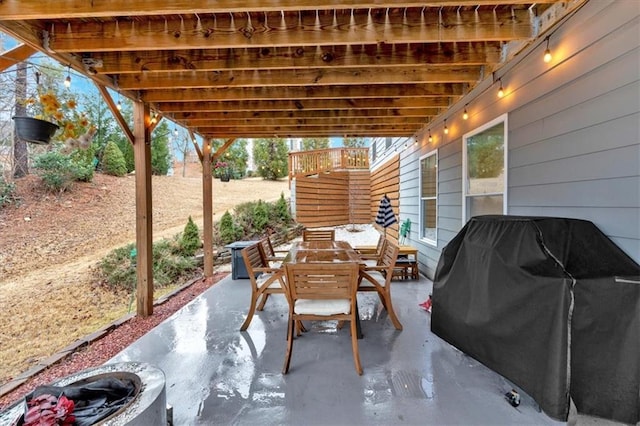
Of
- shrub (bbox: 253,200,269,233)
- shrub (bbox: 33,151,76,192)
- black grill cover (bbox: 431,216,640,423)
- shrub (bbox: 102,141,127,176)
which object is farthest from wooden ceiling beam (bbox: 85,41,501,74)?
shrub (bbox: 102,141,127,176)

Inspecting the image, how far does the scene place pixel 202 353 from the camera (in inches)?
102

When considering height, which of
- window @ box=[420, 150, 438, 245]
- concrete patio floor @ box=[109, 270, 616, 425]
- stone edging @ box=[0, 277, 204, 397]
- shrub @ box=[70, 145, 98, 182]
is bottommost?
stone edging @ box=[0, 277, 204, 397]

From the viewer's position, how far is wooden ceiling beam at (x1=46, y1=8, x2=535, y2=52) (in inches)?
93.2

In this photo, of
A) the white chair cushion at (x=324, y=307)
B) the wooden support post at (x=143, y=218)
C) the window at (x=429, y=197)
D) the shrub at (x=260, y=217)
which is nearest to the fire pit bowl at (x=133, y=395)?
the white chair cushion at (x=324, y=307)

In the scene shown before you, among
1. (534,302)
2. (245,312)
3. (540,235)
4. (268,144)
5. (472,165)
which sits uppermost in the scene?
(268,144)

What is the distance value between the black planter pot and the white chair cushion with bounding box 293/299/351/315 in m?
2.56

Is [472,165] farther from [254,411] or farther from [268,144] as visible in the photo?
[268,144]

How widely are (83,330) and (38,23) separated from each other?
330 cm

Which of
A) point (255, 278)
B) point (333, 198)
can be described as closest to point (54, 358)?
point (255, 278)

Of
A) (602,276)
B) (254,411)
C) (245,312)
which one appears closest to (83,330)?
(245,312)

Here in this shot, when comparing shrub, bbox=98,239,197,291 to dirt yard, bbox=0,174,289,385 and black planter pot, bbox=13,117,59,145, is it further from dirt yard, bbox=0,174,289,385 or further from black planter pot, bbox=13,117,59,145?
black planter pot, bbox=13,117,59,145

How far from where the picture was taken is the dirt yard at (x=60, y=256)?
3596 millimetres

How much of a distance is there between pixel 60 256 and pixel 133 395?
20.9 feet

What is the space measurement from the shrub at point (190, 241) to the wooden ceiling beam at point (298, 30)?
4434 mm
